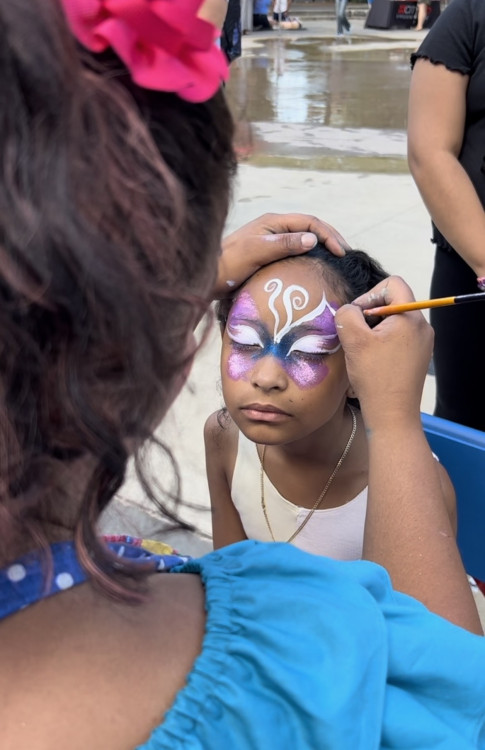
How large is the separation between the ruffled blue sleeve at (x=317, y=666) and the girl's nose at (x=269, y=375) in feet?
1.68

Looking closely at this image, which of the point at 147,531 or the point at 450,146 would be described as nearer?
the point at 450,146

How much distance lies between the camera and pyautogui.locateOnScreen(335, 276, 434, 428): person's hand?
1.02 meters

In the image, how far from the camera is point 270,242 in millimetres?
1317

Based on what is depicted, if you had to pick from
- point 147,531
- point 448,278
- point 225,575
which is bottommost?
point 147,531

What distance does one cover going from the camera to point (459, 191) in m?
1.69

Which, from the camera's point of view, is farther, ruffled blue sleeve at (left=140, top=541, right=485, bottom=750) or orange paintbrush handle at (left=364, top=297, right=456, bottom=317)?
orange paintbrush handle at (left=364, top=297, right=456, bottom=317)

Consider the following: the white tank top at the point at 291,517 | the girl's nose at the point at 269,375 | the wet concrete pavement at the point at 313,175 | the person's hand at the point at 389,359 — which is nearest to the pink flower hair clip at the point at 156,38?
the wet concrete pavement at the point at 313,175

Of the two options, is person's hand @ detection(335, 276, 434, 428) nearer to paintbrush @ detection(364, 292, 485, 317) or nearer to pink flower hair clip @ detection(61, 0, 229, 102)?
paintbrush @ detection(364, 292, 485, 317)

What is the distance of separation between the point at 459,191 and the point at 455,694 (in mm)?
1231

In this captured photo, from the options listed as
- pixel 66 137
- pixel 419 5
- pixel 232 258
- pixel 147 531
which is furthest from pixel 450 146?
pixel 419 5

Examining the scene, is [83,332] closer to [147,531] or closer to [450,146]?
[450,146]

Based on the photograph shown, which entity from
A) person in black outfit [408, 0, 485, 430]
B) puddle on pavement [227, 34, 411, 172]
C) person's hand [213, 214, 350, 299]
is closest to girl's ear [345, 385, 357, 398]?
person's hand [213, 214, 350, 299]

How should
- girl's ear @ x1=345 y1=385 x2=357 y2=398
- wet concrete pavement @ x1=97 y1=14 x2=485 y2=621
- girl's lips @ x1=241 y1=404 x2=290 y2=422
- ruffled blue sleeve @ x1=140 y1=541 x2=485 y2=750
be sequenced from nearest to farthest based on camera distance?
ruffled blue sleeve @ x1=140 y1=541 x2=485 y2=750 < girl's lips @ x1=241 y1=404 x2=290 y2=422 < girl's ear @ x1=345 y1=385 x2=357 y2=398 < wet concrete pavement @ x1=97 y1=14 x2=485 y2=621

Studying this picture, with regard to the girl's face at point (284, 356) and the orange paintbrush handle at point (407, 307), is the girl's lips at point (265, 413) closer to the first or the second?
the girl's face at point (284, 356)
